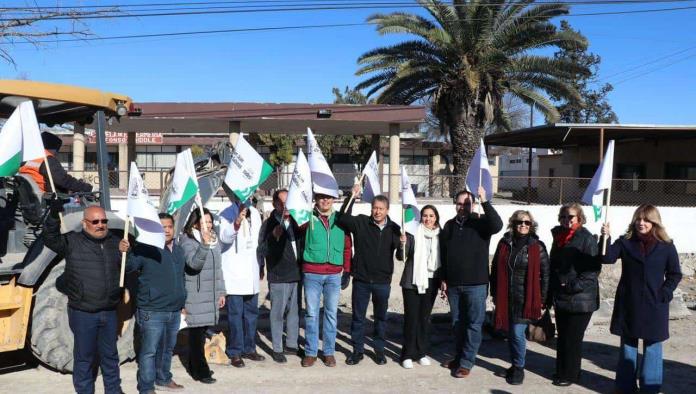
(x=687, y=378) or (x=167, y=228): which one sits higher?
(x=167, y=228)

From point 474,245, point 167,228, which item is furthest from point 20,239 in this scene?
point 474,245

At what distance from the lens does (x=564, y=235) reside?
19.6ft

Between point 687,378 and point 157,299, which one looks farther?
point 687,378

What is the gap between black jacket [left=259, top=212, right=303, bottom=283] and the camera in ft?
21.6

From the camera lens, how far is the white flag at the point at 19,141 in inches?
188

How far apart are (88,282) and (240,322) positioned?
2056mm

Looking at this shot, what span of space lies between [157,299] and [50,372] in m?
1.72

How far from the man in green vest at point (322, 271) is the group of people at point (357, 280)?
0.01 m

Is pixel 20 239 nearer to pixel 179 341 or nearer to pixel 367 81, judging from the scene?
pixel 179 341

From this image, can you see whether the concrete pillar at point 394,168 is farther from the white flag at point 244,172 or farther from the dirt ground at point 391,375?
the white flag at point 244,172

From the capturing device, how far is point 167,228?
5297mm

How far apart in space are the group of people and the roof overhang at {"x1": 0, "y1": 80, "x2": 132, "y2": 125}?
145 centimetres

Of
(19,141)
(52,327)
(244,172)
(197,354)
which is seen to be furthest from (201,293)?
(19,141)

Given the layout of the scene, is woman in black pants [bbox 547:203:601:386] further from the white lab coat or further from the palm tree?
the palm tree
